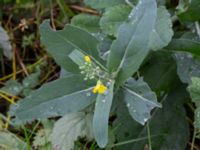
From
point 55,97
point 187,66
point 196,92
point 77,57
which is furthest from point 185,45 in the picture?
point 55,97

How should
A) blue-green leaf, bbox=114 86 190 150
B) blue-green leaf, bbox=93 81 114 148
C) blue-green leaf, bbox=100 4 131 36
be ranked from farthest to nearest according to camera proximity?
blue-green leaf, bbox=114 86 190 150
blue-green leaf, bbox=100 4 131 36
blue-green leaf, bbox=93 81 114 148

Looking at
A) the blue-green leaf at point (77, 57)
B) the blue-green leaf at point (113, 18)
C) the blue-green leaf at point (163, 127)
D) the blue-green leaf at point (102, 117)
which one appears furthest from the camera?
the blue-green leaf at point (163, 127)

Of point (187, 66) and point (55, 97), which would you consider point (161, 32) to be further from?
point (55, 97)

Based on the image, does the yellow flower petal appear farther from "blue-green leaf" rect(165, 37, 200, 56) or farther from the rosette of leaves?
"blue-green leaf" rect(165, 37, 200, 56)

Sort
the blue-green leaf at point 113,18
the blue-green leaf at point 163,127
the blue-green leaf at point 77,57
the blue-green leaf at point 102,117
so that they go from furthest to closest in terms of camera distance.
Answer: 1. the blue-green leaf at point 163,127
2. the blue-green leaf at point 113,18
3. the blue-green leaf at point 77,57
4. the blue-green leaf at point 102,117

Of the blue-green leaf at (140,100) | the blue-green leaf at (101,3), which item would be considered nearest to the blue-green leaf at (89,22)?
the blue-green leaf at (101,3)

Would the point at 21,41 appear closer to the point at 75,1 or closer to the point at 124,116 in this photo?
the point at 75,1

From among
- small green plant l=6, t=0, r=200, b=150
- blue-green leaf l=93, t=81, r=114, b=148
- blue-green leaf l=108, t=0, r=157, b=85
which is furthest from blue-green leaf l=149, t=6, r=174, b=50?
blue-green leaf l=93, t=81, r=114, b=148

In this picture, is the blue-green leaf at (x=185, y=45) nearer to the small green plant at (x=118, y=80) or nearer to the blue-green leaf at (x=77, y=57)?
the small green plant at (x=118, y=80)
